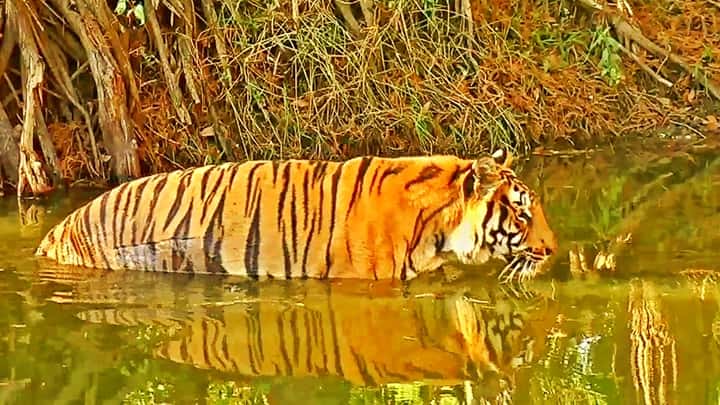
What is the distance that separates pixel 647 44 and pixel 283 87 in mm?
3145

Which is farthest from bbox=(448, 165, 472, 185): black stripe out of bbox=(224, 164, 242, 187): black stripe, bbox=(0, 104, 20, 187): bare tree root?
bbox=(0, 104, 20, 187): bare tree root

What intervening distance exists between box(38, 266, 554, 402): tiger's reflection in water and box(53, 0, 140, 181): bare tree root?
8.46 feet

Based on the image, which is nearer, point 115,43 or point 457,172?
point 457,172

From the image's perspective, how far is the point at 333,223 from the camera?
5.31 meters

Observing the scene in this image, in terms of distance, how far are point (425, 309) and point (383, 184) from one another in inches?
27.5

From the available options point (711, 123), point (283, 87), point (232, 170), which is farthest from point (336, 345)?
point (711, 123)

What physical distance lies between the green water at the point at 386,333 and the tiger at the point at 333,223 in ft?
0.31

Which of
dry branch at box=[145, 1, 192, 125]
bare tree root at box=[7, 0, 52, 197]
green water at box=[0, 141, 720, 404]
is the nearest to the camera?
green water at box=[0, 141, 720, 404]

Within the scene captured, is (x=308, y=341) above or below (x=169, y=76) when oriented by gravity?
below

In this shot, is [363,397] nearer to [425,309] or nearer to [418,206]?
[425,309]

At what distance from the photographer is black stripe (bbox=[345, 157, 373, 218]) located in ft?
17.5

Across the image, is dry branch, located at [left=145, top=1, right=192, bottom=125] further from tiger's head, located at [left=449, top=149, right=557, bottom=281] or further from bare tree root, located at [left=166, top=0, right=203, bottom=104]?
tiger's head, located at [left=449, top=149, right=557, bottom=281]

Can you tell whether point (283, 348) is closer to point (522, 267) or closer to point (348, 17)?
point (522, 267)

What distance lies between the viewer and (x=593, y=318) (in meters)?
4.63
